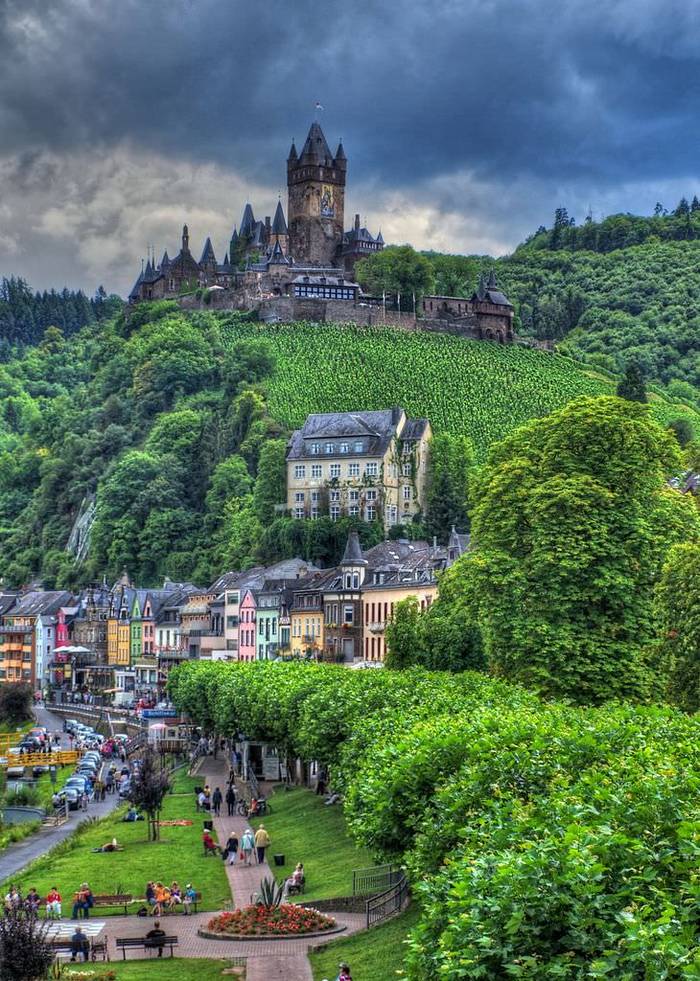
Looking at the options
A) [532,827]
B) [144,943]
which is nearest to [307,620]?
[144,943]

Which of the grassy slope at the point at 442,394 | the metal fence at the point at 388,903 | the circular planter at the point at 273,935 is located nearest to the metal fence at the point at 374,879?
the metal fence at the point at 388,903

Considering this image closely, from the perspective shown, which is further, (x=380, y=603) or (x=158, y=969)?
(x=380, y=603)

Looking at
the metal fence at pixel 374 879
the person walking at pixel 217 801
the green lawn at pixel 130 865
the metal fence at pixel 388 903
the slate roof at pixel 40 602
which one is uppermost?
the metal fence at pixel 388 903

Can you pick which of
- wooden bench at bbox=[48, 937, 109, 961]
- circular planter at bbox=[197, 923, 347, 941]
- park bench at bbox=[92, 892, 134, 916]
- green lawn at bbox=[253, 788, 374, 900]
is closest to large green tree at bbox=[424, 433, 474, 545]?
green lawn at bbox=[253, 788, 374, 900]

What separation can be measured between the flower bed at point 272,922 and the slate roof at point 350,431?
115m

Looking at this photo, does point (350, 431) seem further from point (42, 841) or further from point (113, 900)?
point (113, 900)

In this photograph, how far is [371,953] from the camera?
123 ft

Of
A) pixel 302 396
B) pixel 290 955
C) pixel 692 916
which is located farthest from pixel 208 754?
pixel 302 396

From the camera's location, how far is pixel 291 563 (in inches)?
5719

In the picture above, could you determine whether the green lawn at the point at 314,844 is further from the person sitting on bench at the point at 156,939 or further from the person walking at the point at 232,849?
the person sitting on bench at the point at 156,939

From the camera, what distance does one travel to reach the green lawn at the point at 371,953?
3578cm

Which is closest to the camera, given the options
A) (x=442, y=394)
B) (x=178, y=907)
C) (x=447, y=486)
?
(x=178, y=907)

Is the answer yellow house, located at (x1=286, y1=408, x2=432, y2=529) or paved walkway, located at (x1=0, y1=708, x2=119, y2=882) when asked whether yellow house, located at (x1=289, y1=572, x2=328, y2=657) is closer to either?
yellow house, located at (x1=286, y1=408, x2=432, y2=529)

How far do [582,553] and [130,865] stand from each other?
20.4m
